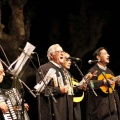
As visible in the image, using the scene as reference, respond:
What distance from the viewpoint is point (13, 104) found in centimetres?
604

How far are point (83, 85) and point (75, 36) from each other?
5.05 m

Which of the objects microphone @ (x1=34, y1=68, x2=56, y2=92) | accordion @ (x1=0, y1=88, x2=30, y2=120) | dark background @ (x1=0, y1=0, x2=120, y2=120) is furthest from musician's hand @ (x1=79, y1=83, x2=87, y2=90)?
dark background @ (x1=0, y1=0, x2=120, y2=120)

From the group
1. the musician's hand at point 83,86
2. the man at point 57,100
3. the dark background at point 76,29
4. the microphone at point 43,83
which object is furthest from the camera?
the dark background at point 76,29

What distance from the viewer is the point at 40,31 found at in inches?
491

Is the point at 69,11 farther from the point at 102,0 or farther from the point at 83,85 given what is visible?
the point at 83,85

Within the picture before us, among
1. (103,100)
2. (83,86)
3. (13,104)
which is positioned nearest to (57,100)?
(83,86)

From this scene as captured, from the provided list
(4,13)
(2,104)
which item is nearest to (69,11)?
(4,13)

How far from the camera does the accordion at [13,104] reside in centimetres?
596

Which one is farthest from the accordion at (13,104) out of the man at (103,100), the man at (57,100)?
the man at (103,100)

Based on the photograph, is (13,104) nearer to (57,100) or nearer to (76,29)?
(57,100)

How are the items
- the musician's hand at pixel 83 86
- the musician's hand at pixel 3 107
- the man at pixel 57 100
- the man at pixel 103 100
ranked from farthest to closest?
1. the man at pixel 103 100
2. the musician's hand at pixel 83 86
3. the man at pixel 57 100
4. the musician's hand at pixel 3 107

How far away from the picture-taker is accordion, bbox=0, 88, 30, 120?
5961 millimetres

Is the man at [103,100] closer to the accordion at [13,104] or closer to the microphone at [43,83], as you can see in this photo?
the microphone at [43,83]

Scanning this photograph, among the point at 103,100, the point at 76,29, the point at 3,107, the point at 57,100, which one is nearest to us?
the point at 3,107
